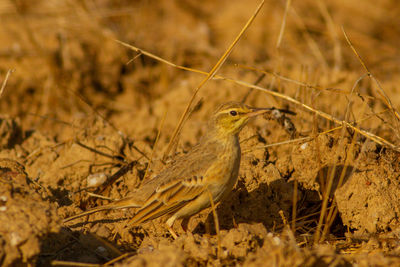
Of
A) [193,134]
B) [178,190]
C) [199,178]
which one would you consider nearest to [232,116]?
[199,178]

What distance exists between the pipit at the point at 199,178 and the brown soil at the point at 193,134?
11.6 inches

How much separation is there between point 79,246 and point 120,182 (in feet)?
4.20

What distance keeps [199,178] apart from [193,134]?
2595 mm

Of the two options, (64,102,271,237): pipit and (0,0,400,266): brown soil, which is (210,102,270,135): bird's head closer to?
(64,102,271,237): pipit

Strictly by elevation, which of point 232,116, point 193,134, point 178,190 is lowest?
point 178,190

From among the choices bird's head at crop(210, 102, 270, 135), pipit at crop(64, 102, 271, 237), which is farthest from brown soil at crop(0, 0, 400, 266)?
bird's head at crop(210, 102, 270, 135)

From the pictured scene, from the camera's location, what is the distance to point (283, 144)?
598 centimetres

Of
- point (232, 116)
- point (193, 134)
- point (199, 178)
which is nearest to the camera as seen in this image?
point (199, 178)

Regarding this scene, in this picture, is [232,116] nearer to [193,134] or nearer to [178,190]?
[178,190]

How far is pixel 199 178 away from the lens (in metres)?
4.83

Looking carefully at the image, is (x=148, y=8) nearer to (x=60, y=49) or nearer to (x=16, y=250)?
(x=60, y=49)

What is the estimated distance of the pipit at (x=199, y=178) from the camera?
4.79 meters

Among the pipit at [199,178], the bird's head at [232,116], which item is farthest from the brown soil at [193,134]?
the bird's head at [232,116]

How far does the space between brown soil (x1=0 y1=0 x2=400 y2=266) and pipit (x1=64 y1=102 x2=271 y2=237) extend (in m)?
0.29
